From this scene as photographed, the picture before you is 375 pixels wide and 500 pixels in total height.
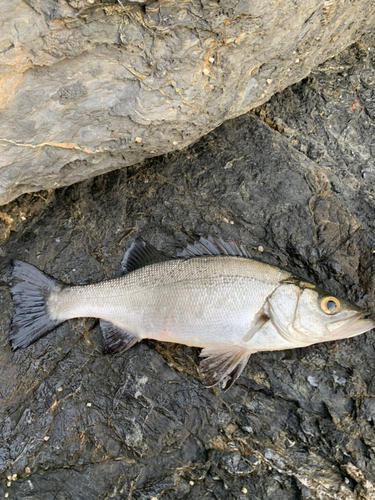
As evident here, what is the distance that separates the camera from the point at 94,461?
134 inches

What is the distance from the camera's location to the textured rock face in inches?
101

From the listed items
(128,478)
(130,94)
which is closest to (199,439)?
(128,478)

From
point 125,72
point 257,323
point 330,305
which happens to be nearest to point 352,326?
point 330,305

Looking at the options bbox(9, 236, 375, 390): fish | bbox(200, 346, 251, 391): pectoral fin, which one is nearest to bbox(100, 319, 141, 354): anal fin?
bbox(9, 236, 375, 390): fish

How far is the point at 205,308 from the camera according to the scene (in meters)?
3.47

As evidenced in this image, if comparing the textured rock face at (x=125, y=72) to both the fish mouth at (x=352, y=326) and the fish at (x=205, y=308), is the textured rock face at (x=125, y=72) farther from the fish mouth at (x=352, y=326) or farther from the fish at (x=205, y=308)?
the fish mouth at (x=352, y=326)

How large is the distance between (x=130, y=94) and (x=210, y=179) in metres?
1.33

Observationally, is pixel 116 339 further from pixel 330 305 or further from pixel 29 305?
pixel 330 305

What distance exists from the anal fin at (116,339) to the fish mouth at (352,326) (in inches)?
61.9

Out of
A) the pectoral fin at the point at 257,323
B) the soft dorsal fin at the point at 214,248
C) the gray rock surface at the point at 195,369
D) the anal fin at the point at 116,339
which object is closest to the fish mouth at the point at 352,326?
the gray rock surface at the point at 195,369

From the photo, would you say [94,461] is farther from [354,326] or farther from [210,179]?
[210,179]

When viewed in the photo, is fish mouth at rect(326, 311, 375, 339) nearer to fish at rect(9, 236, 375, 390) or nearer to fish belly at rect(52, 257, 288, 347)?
fish at rect(9, 236, 375, 390)

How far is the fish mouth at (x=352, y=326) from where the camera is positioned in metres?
3.33

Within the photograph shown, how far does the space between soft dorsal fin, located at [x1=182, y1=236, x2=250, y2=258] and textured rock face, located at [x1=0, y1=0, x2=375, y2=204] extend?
84cm
